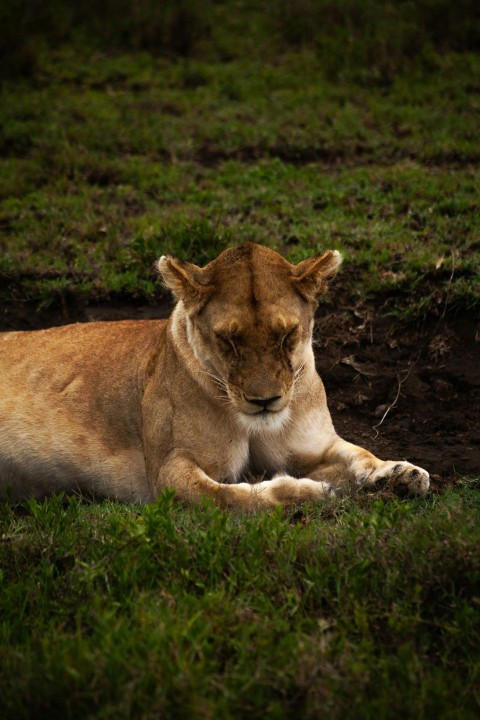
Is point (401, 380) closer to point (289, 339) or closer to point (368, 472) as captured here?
point (368, 472)

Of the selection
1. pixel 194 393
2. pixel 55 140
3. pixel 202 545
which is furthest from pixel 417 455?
pixel 55 140

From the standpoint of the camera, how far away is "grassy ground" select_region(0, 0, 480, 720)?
301cm

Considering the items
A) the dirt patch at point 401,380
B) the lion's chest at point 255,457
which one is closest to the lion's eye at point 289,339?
the lion's chest at point 255,457

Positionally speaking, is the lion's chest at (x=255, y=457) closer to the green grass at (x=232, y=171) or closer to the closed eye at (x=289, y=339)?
the closed eye at (x=289, y=339)

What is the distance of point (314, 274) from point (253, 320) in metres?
0.54

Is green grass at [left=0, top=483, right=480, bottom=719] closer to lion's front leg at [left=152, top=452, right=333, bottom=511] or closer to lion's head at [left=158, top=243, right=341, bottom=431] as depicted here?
lion's front leg at [left=152, top=452, right=333, bottom=511]

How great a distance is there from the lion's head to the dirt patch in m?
1.21

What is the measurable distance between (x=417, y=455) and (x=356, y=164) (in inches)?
173

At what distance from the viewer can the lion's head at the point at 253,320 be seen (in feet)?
14.6

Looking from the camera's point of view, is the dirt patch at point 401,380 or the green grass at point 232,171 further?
the green grass at point 232,171

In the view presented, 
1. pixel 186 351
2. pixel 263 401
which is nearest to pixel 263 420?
pixel 263 401

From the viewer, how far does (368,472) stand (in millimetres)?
4742

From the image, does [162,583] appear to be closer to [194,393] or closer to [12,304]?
[194,393]

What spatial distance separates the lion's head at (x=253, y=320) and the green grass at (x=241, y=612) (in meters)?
0.59
